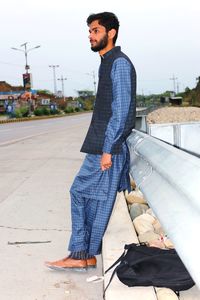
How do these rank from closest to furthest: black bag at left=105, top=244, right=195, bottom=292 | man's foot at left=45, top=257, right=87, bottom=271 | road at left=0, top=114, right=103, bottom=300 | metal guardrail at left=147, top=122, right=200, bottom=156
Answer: black bag at left=105, top=244, right=195, bottom=292 → road at left=0, top=114, right=103, bottom=300 → man's foot at left=45, top=257, right=87, bottom=271 → metal guardrail at left=147, top=122, right=200, bottom=156

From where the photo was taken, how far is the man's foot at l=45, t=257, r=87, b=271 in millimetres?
3607

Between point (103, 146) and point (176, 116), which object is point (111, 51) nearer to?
point (103, 146)

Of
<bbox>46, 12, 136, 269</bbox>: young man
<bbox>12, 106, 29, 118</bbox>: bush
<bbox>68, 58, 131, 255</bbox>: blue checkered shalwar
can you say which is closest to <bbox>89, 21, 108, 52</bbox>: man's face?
<bbox>46, 12, 136, 269</bbox>: young man

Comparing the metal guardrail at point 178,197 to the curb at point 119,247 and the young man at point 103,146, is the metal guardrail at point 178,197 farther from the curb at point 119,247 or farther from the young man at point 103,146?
the curb at point 119,247

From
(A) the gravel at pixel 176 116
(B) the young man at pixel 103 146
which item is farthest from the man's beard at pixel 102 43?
(A) the gravel at pixel 176 116

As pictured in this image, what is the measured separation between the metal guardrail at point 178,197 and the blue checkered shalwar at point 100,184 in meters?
0.36

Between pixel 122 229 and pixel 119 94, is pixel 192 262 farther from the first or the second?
pixel 122 229

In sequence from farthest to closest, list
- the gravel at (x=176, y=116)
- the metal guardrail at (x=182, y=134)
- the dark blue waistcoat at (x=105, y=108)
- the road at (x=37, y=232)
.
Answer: the gravel at (x=176, y=116) < the metal guardrail at (x=182, y=134) < the dark blue waistcoat at (x=105, y=108) < the road at (x=37, y=232)

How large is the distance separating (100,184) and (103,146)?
274 mm

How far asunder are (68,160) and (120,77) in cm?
695

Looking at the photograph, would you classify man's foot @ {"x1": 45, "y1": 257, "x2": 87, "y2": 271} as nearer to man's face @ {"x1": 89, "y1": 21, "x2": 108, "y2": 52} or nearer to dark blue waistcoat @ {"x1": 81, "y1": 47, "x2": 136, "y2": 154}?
dark blue waistcoat @ {"x1": 81, "y1": 47, "x2": 136, "y2": 154}

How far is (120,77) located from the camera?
335cm

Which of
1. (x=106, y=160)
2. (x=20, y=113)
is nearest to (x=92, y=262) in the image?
(x=106, y=160)

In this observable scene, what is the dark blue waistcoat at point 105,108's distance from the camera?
136 inches
